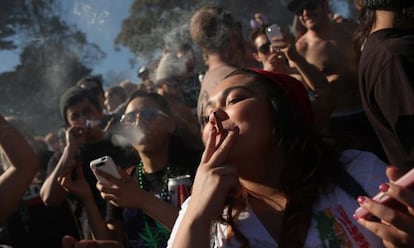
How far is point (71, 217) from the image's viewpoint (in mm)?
3910

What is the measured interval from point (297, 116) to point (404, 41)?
0.46 m

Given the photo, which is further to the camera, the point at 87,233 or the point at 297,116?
the point at 87,233

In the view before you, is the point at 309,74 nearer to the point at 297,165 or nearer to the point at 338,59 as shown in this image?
the point at 338,59

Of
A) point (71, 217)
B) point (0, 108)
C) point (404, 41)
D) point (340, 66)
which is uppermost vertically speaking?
point (404, 41)

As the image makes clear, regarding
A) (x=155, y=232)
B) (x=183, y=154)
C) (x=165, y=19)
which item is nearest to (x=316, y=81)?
(x=183, y=154)

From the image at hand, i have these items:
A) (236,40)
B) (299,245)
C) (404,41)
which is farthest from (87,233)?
(404,41)

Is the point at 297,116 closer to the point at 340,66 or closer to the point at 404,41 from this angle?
the point at 404,41

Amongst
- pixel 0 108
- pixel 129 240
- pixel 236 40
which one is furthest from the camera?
pixel 0 108

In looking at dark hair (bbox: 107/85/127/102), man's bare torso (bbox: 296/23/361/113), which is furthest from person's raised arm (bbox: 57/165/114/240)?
dark hair (bbox: 107/85/127/102)

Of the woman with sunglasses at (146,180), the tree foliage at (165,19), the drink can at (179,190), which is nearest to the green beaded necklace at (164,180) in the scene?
the woman with sunglasses at (146,180)

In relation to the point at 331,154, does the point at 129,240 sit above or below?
below

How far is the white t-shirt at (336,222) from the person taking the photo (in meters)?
1.61

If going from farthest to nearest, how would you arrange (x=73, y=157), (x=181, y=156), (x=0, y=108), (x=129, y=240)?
(x=0, y=108) → (x=73, y=157) → (x=181, y=156) → (x=129, y=240)

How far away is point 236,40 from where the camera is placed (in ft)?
12.8
